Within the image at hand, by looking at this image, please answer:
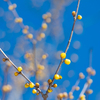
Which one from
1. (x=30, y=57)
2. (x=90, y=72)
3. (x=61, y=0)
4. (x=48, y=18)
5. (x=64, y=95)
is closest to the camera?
(x=64, y=95)

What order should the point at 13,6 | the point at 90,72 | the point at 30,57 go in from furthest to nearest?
the point at 30,57
the point at 13,6
the point at 90,72

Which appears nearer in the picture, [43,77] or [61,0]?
[43,77]

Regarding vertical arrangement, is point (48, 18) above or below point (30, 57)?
above

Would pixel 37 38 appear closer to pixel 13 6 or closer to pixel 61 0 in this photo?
pixel 13 6

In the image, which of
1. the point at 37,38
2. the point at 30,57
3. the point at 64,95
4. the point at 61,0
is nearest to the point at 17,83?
the point at 30,57

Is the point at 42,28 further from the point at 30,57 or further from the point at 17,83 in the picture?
the point at 17,83

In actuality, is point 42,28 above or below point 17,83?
above

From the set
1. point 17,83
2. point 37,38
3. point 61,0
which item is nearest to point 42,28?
point 37,38

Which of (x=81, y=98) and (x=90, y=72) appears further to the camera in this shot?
(x=90, y=72)

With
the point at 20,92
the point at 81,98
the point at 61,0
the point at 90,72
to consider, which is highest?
the point at 61,0
